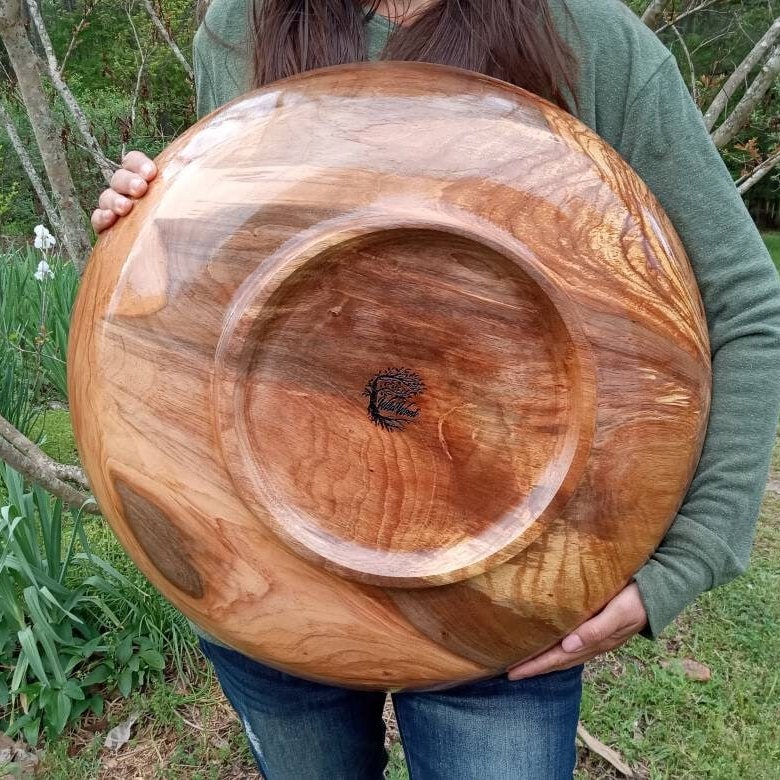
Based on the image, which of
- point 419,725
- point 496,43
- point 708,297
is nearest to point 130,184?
point 496,43

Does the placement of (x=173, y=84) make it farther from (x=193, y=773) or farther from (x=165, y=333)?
(x=165, y=333)

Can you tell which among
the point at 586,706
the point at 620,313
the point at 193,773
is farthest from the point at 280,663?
the point at 586,706

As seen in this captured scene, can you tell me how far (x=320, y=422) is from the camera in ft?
2.68

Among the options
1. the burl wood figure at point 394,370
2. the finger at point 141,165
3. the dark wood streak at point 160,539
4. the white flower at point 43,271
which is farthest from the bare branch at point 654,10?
the white flower at point 43,271

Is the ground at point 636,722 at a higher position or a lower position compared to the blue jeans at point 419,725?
lower

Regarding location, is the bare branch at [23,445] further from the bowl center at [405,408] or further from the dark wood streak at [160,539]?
the bowl center at [405,408]

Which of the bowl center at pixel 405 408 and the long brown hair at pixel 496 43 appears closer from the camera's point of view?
the bowl center at pixel 405 408

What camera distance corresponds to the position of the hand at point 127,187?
0.87 m

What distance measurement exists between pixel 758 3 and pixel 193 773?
8898 mm

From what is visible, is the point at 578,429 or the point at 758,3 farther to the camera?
the point at 758,3

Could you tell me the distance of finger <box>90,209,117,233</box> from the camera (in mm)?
899

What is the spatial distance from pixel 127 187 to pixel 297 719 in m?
0.77

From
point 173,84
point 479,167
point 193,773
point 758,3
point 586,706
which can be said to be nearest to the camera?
point 479,167

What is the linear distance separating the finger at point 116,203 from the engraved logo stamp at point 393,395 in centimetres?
34
